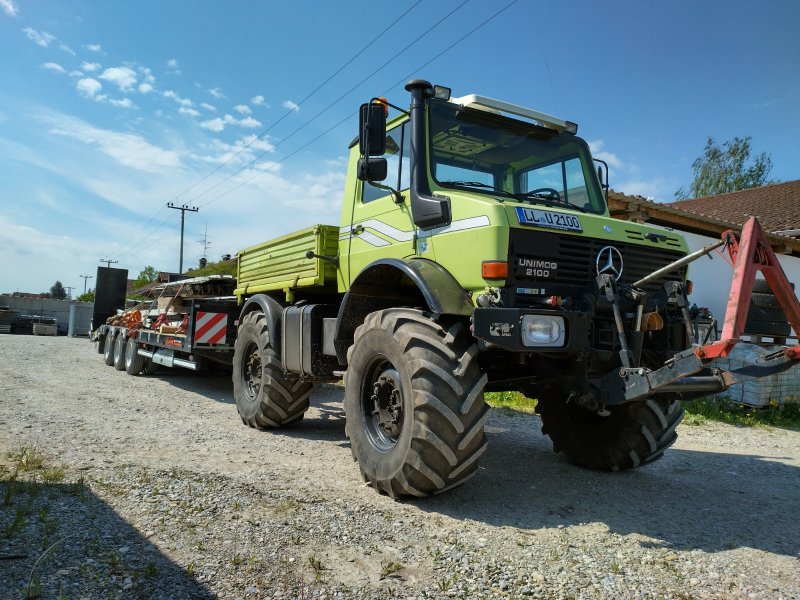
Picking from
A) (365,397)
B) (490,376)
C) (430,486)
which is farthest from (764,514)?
(365,397)

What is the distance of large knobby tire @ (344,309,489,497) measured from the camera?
389 cm

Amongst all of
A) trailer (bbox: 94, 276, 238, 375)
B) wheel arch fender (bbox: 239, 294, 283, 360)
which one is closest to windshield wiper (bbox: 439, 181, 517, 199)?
wheel arch fender (bbox: 239, 294, 283, 360)

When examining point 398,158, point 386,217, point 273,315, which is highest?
point 398,158

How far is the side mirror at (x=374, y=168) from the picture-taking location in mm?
4785

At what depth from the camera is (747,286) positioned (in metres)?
3.40

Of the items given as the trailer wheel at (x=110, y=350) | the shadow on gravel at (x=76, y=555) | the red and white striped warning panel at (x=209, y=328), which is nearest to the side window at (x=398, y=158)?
the shadow on gravel at (x=76, y=555)

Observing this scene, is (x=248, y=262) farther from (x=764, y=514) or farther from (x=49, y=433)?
(x=764, y=514)

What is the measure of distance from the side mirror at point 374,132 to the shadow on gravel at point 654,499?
268cm

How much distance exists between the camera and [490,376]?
16.0 feet

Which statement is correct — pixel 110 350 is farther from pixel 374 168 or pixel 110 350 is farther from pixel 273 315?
pixel 374 168

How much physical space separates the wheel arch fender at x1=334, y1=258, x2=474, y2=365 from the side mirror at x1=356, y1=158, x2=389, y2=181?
0.67 metres

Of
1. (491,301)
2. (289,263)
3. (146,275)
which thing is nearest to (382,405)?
(491,301)

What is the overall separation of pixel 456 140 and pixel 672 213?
25.3 ft

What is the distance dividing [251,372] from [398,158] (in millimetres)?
3462
